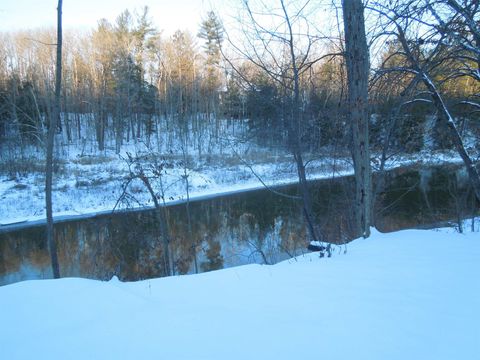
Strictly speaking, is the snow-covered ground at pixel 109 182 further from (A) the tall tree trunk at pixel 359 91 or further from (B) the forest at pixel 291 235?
(A) the tall tree trunk at pixel 359 91

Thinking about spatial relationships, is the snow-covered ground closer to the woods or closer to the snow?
the woods

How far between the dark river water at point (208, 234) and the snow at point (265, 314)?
5602 millimetres

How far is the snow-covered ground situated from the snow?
11.9m

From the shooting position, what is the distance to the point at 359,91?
6.12 metres

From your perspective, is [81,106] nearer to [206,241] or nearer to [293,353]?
Answer: [206,241]

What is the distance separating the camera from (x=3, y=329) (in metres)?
2.49

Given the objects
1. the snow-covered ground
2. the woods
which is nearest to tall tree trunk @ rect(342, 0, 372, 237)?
the woods

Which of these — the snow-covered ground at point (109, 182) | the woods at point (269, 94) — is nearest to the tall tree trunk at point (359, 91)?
the woods at point (269, 94)

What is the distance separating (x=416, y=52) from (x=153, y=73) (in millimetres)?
37940

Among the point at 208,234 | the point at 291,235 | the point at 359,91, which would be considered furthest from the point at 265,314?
the point at 208,234

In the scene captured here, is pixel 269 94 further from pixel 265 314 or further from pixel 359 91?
pixel 265 314

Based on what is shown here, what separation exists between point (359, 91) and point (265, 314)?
4.75 metres

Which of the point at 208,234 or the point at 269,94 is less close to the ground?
the point at 269,94

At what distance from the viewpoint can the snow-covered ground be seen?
755 inches
